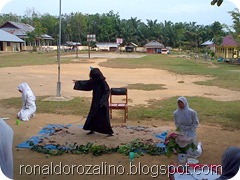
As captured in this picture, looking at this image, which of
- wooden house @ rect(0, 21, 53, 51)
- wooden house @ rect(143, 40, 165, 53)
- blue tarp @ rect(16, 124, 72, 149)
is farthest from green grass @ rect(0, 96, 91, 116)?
wooden house @ rect(143, 40, 165, 53)

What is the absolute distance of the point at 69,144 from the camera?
6.19m

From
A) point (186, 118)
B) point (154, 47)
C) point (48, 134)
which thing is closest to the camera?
point (186, 118)

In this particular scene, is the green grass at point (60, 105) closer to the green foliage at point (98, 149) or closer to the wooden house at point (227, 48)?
the green foliage at point (98, 149)

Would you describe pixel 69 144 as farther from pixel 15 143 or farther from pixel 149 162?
pixel 149 162

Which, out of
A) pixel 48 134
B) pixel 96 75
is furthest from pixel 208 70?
pixel 48 134

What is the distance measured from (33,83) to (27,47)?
149 ft

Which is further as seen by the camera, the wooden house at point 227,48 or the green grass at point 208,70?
the wooden house at point 227,48

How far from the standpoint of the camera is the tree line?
2204 inches

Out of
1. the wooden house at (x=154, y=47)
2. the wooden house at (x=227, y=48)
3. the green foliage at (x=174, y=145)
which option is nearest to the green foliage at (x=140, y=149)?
the green foliage at (x=174, y=145)

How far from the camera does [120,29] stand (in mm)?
66375

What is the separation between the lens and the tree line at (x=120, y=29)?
56.0 metres

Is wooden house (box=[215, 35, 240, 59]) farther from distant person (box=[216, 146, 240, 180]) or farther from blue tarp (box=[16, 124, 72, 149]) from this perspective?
distant person (box=[216, 146, 240, 180])

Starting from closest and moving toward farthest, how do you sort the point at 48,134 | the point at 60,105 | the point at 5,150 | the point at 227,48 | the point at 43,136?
1. the point at 5,150
2. the point at 43,136
3. the point at 48,134
4. the point at 60,105
5. the point at 227,48

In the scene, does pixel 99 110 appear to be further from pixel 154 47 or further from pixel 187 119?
pixel 154 47
